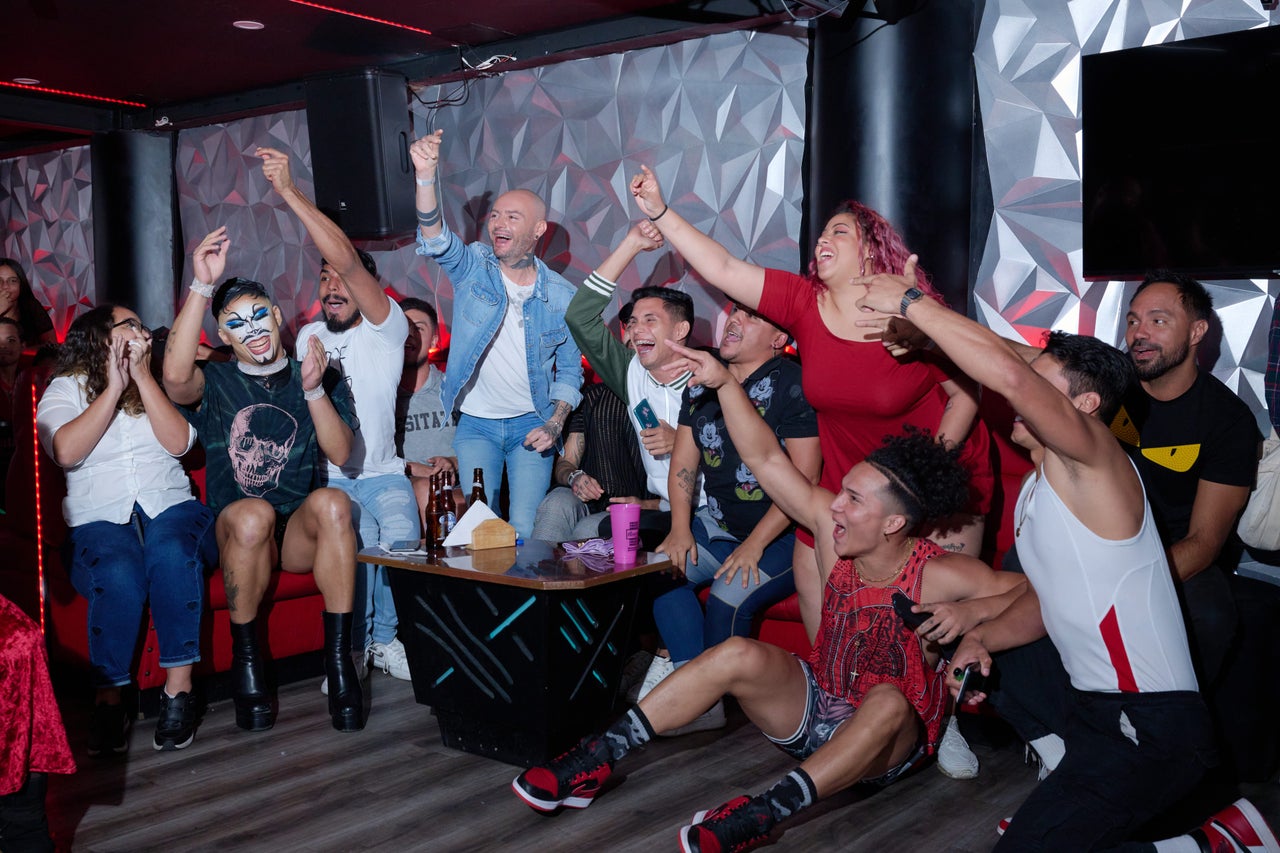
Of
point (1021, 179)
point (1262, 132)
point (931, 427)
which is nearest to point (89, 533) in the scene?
point (931, 427)

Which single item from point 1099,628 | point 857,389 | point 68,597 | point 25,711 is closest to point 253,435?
point 68,597

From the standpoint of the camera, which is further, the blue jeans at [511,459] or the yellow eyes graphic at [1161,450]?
the blue jeans at [511,459]

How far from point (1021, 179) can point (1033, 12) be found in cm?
65

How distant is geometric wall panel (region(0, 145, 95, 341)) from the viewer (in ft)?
28.8

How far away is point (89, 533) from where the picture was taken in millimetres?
3699

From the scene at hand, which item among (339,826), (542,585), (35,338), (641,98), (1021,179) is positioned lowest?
(339,826)

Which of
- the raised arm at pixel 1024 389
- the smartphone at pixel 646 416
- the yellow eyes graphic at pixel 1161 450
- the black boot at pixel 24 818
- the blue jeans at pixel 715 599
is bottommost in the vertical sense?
the black boot at pixel 24 818

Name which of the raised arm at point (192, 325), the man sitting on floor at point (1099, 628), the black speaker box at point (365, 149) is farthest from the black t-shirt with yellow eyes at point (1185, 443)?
the black speaker box at point (365, 149)

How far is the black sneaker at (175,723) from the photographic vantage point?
140 inches

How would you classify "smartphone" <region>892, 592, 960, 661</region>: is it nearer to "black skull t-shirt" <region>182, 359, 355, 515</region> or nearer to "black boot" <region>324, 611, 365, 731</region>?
"black boot" <region>324, 611, 365, 731</region>

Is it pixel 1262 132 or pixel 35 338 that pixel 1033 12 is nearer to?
pixel 1262 132

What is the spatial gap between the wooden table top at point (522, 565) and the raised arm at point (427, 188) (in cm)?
134

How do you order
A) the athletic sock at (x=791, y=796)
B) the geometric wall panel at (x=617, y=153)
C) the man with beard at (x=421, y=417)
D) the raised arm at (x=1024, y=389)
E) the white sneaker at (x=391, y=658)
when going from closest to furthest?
the raised arm at (x=1024, y=389) → the athletic sock at (x=791, y=796) → the white sneaker at (x=391, y=658) → the man with beard at (x=421, y=417) → the geometric wall panel at (x=617, y=153)

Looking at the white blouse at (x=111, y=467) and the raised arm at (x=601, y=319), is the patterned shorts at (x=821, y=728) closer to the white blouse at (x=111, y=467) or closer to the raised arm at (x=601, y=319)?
the raised arm at (x=601, y=319)
